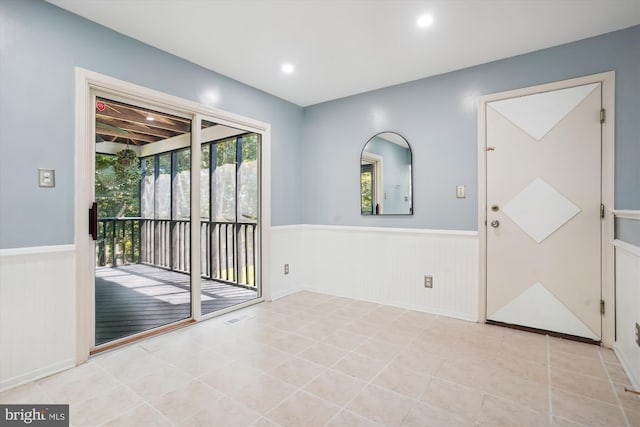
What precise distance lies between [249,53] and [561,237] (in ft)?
10.6

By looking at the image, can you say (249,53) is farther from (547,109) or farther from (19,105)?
(547,109)

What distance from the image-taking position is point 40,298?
2.05m

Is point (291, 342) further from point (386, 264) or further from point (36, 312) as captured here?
point (36, 312)

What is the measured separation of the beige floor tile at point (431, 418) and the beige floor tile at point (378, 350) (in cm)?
59

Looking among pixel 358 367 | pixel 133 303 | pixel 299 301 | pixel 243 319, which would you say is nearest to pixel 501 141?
pixel 358 367

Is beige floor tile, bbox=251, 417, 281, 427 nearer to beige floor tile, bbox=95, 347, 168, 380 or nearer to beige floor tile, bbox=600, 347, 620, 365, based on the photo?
beige floor tile, bbox=95, 347, 168, 380

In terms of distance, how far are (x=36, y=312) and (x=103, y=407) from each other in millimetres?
840

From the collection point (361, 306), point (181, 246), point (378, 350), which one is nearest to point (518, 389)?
point (378, 350)

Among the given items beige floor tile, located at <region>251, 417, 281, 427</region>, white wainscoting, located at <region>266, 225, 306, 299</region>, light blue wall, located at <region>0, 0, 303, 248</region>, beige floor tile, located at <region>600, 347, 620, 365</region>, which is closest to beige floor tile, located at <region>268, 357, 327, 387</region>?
beige floor tile, located at <region>251, 417, 281, 427</region>

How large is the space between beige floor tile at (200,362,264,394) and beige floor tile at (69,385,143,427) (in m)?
0.42

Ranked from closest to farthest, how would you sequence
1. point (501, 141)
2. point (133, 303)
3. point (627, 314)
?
point (627, 314), point (501, 141), point (133, 303)

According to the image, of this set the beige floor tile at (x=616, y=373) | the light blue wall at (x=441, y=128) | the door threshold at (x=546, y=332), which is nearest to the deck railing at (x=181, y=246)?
the light blue wall at (x=441, y=128)

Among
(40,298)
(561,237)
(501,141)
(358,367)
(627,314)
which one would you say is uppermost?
(501,141)

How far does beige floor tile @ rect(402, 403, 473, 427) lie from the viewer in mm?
1606
